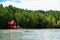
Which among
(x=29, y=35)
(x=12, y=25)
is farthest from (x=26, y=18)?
(x=29, y=35)

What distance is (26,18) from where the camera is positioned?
6781 cm

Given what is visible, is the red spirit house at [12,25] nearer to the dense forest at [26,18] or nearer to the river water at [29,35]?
the dense forest at [26,18]

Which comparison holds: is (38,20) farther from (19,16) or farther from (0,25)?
(0,25)

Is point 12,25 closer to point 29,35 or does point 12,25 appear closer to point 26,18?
point 26,18

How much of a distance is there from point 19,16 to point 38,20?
4311 millimetres

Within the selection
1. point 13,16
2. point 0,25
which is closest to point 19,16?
point 13,16

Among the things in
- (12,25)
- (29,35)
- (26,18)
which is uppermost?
(29,35)

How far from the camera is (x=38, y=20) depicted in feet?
224

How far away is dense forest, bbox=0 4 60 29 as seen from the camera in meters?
64.8

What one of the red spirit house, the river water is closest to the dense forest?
the red spirit house

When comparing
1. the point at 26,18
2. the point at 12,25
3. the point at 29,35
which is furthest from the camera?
the point at 26,18

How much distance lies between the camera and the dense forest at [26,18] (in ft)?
213

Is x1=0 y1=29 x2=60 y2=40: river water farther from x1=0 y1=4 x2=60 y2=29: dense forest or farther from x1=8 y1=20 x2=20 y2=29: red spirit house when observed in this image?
x1=8 y1=20 x2=20 y2=29: red spirit house

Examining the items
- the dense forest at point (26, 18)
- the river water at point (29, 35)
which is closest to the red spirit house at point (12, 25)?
the dense forest at point (26, 18)
